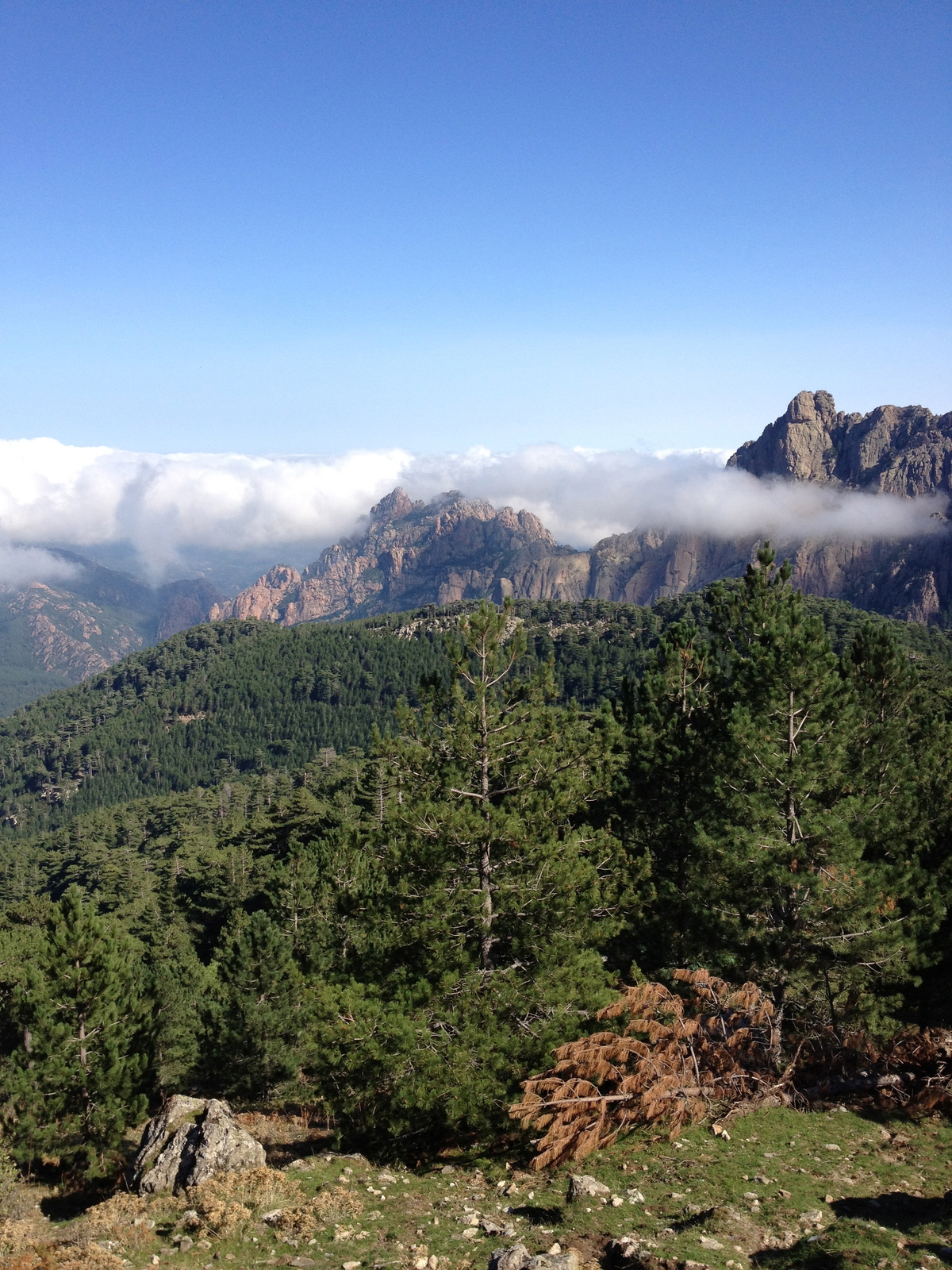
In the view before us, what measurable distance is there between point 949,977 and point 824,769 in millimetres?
7512

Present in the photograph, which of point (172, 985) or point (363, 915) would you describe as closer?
point (363, 915)

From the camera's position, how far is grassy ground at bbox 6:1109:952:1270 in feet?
38.9

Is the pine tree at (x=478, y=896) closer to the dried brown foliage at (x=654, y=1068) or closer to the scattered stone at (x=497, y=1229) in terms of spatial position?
the dried brown foliage at (x=654, y=1068)

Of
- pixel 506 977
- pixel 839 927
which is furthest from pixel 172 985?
pixel 839 927

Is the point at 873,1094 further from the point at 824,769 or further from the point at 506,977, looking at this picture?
the point at 506,977

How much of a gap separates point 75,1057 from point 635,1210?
67.0 ft

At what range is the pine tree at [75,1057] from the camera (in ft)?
81.7

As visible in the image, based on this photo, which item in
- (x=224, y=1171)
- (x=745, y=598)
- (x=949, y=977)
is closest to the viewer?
(x=224, y=1171)

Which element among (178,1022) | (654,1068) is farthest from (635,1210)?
(178,1022)

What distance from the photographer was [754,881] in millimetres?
19875

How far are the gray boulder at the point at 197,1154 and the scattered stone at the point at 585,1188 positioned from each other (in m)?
6.31

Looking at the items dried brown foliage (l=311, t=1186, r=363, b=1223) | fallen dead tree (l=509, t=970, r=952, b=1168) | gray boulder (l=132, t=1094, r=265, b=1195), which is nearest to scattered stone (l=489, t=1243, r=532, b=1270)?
dried brown foliage (l=311, t=1186, r=363, b=1223)

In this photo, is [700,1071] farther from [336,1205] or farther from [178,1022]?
[178,1022]

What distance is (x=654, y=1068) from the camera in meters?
16.9
